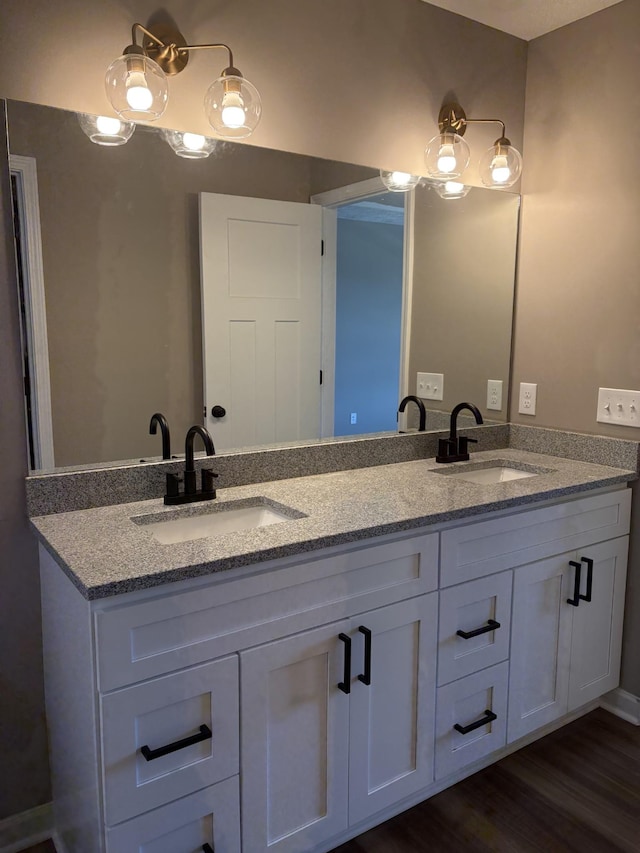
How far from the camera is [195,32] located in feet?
5.68

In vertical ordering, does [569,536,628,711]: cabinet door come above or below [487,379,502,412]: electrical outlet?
below

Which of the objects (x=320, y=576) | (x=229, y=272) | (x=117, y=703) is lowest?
(x=117, y=703)

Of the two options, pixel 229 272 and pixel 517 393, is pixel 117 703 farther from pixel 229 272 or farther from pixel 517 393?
pixel 517 393

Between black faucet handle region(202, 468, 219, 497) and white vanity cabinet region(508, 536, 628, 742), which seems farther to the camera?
white vanity cabinet region(508, 536, 628, 742)

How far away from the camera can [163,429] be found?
69.9 inches

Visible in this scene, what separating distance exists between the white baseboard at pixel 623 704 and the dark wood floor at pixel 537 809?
11 centimetres

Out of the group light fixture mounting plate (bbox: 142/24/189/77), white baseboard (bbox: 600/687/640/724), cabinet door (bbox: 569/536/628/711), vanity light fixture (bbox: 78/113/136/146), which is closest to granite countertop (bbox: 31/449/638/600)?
cabinet door (bbox: 569/536/628/711)

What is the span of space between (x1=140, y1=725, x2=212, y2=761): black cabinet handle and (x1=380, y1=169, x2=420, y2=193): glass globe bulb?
171cm

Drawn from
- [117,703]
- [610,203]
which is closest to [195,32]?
[610,203]

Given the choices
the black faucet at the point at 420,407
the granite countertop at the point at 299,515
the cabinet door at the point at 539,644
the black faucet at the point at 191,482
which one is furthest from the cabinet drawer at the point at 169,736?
the black faucet at the point at 420,407

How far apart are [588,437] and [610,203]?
0.80 m

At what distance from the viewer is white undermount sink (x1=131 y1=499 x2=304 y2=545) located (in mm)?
1655

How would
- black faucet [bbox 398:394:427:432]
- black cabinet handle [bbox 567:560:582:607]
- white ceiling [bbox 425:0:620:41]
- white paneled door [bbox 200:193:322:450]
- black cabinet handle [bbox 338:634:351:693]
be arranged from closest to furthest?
1. black cabinet handle [bbox 338:634:351:693]
2. white paneled door [bbox 200:193:322:450]
3. black cabinet handle [bbox 567:560:582:607]
4. white ceiling [bbox 425:0:620:41]
5. black faucet [bbox 398:394:427:432]

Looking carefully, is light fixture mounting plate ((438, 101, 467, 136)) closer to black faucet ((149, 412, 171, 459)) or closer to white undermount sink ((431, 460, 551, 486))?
white undermount sink ((431, 460, 551, 486))
